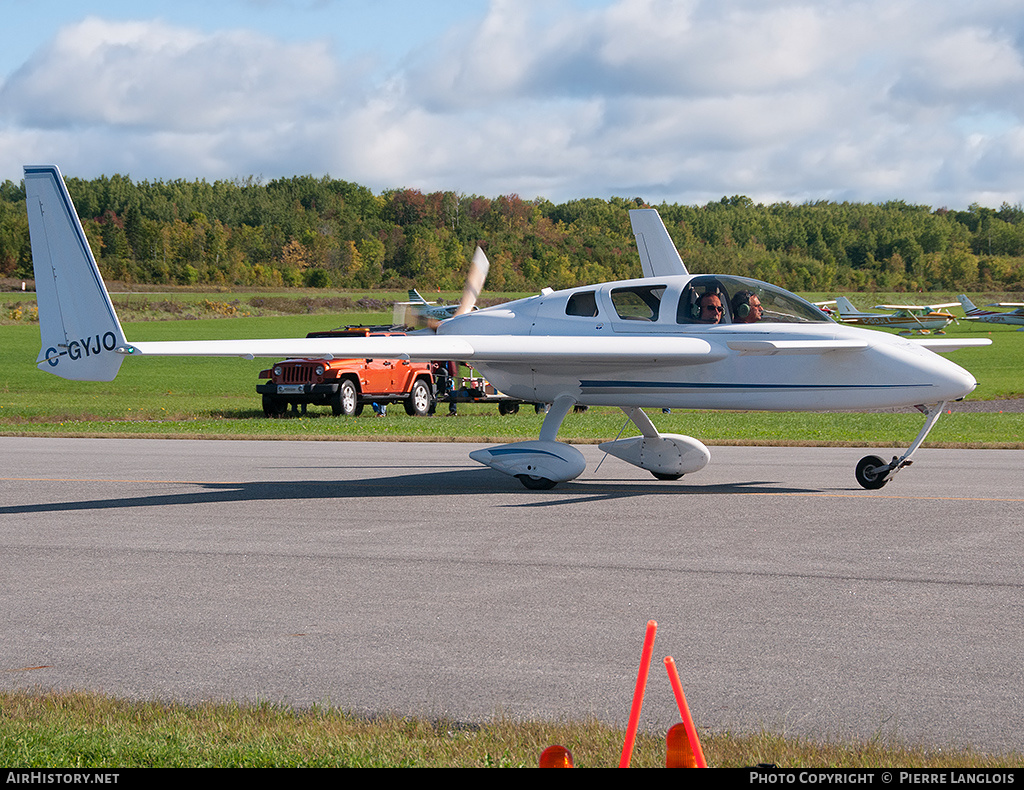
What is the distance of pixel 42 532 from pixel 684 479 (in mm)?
8076

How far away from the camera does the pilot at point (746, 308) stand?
1345 cm

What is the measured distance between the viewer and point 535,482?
46.0ft

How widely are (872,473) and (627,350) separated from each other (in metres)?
3.34

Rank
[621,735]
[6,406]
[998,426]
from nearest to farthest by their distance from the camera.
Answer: [621,735], [998,426], [6,406]

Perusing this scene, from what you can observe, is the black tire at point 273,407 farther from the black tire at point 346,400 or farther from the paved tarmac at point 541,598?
the paved tarmac at point 541,598

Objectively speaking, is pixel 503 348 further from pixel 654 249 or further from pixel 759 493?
pixel 654 249

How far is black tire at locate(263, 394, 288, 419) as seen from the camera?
2954 cm

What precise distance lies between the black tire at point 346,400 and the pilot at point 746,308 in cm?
1700

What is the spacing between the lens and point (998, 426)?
24.2 meters

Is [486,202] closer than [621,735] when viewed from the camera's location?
No

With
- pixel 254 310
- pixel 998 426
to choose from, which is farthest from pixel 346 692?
pixel 254 310

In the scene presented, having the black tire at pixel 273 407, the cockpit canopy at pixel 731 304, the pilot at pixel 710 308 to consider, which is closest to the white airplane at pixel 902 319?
the black tire at pixel 273 407

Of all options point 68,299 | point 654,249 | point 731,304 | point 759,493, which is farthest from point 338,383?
point 759,493

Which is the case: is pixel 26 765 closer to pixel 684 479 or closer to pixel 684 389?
pixel 684 389
